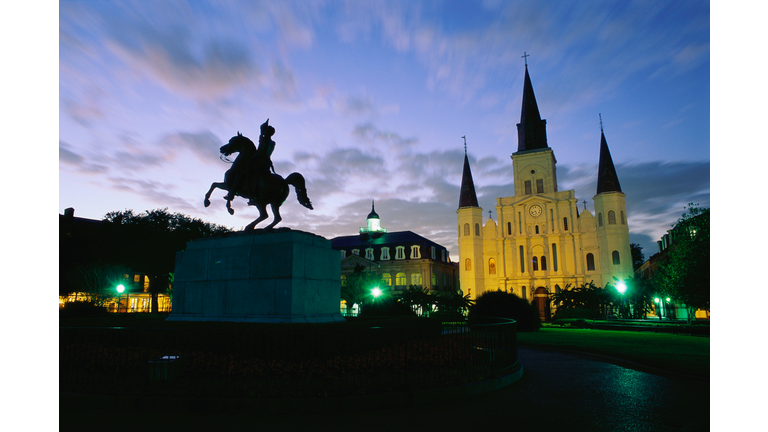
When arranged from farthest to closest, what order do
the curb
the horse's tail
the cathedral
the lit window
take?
the lit window → the cathedral → the horse's tail → the curb

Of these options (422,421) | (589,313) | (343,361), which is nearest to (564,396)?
(422,421)

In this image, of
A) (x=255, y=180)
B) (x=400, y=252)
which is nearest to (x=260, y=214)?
(x=255, y=180)

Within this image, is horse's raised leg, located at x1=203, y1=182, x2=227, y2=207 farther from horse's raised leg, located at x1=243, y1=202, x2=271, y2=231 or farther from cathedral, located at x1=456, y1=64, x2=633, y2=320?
cathedral, located at x1=456, y1=64, x2=633, y2=320

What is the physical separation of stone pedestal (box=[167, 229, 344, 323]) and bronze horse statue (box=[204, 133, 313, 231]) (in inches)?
40.5

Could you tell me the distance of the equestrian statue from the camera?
10.9 meters

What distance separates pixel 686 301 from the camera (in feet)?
98.6

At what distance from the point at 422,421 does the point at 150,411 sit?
13.9 feet

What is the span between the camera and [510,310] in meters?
25.8

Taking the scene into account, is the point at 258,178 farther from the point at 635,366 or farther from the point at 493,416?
the point at 635,366

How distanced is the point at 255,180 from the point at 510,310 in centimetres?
1991

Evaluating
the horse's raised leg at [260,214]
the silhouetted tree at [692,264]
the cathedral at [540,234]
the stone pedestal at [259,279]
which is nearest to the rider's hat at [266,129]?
the horse's raised leg at [260,214]

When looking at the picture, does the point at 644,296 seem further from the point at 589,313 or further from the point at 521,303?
the point at 521,303

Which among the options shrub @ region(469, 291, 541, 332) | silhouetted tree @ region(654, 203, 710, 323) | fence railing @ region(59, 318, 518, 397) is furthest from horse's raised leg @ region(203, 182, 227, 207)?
silhouetted tree @ region(654, 203, 710, 323)

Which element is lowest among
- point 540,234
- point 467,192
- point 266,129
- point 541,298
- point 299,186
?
point 541,298
